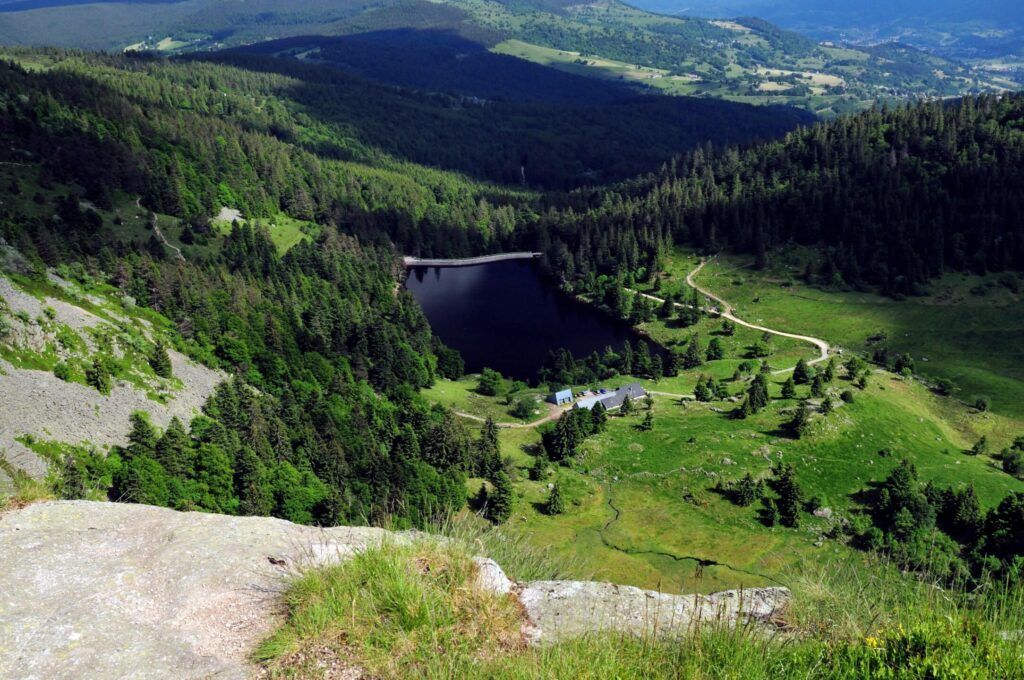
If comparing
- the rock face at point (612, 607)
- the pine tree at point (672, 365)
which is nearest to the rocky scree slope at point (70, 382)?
the rock face at point (612, 607)

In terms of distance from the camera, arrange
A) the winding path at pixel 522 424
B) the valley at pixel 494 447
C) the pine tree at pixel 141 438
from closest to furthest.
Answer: the valley at pixel 494 447 < the pine tree at pixel 141 438 < the winding path at pixel 522 424

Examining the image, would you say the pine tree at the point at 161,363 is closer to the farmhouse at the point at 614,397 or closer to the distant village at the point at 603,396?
the distant village at the point at 603,396

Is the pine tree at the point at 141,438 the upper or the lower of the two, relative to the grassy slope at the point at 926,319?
upper

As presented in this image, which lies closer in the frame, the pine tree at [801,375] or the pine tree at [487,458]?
the pine tree at [487,458]

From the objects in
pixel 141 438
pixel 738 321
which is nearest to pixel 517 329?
pixel 738 321

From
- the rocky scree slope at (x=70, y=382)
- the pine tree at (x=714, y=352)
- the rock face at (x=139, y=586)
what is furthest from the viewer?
the pine tree at (x=714, y=352)

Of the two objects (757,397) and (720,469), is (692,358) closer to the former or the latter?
(757,397)

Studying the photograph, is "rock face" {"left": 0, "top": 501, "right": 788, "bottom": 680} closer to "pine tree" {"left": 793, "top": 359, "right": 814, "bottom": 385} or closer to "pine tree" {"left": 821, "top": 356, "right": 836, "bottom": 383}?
"pine tree" {"left": 821, "top": 356, "right": 836, "bottom": 383}

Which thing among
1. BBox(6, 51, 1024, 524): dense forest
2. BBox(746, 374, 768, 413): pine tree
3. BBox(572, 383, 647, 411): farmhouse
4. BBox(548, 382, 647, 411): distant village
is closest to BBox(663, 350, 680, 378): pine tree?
BBox(6, 51, 1024, 524): dense forest
